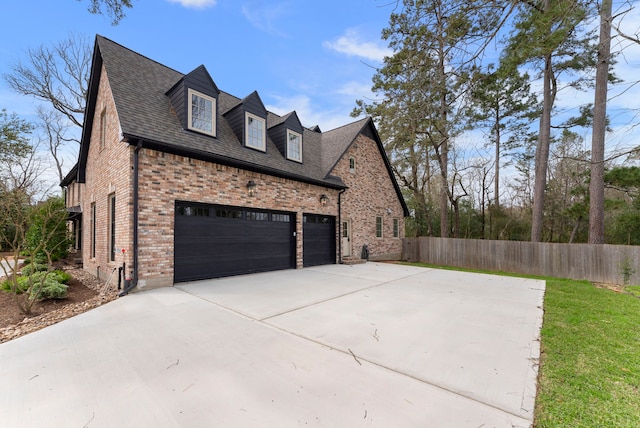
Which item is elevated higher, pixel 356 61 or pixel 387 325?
pixel 356 61

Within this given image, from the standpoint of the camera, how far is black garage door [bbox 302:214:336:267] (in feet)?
36.2

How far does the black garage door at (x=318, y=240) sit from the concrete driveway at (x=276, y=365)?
17.7 feet

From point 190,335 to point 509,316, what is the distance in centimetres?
550

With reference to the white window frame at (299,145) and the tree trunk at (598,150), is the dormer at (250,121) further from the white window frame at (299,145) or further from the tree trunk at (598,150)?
the tree trunk at (598,150)

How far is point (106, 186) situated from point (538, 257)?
16564mm

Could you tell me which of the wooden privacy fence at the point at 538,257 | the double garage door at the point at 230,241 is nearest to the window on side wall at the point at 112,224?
the double garage door at the point at 230,241

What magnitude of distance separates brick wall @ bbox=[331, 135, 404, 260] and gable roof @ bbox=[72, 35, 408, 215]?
1.94m

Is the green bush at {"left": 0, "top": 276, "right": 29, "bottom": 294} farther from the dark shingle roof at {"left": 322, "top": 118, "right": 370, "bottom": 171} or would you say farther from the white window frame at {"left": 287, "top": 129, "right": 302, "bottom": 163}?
the dark shingle roof at {"left": 322, "top": 118, "right": 370, "bottom": 171}

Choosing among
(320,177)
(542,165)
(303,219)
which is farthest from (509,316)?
(542,165)

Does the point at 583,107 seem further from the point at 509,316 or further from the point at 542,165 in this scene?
the point at 509,316

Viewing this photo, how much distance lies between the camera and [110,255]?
766 centimetres

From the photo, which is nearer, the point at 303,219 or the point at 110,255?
the point at 110,255

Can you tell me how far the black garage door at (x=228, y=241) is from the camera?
7297 mm

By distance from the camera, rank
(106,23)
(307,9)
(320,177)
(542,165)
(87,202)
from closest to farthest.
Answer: (106,23) → (307,9) → (87,202) → (320,177) → (542,165)
